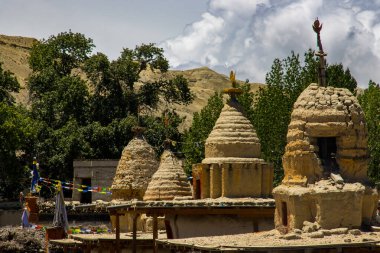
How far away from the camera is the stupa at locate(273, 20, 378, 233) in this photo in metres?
28.0

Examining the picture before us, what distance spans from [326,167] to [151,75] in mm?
96893

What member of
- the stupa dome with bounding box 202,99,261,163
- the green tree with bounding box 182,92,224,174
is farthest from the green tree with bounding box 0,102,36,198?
the stupa dome with bounding box 202,99,261,163

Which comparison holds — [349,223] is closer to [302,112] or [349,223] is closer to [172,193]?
[302,112]

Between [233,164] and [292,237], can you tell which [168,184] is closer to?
[233,164]

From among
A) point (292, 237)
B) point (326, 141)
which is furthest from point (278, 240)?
point (326, 141)

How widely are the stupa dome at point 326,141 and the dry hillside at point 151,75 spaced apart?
252 feet

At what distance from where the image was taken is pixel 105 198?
62781 millimetres

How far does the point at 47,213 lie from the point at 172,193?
1871 cm

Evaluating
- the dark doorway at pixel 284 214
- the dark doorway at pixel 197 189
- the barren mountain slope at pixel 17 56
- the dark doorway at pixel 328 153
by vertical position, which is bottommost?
the dark doorway at pixel 284 214

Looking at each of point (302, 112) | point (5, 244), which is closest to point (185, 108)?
point (5, 244)

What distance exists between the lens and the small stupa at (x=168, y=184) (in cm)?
3991

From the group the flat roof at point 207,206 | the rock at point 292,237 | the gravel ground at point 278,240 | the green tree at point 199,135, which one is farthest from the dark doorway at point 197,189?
the green tree at point 199,135

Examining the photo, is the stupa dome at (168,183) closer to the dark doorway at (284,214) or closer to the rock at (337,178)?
the dark doorway at (284,214)

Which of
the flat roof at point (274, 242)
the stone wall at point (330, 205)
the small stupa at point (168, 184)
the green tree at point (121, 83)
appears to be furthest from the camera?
the green tree at point (121, 83)
